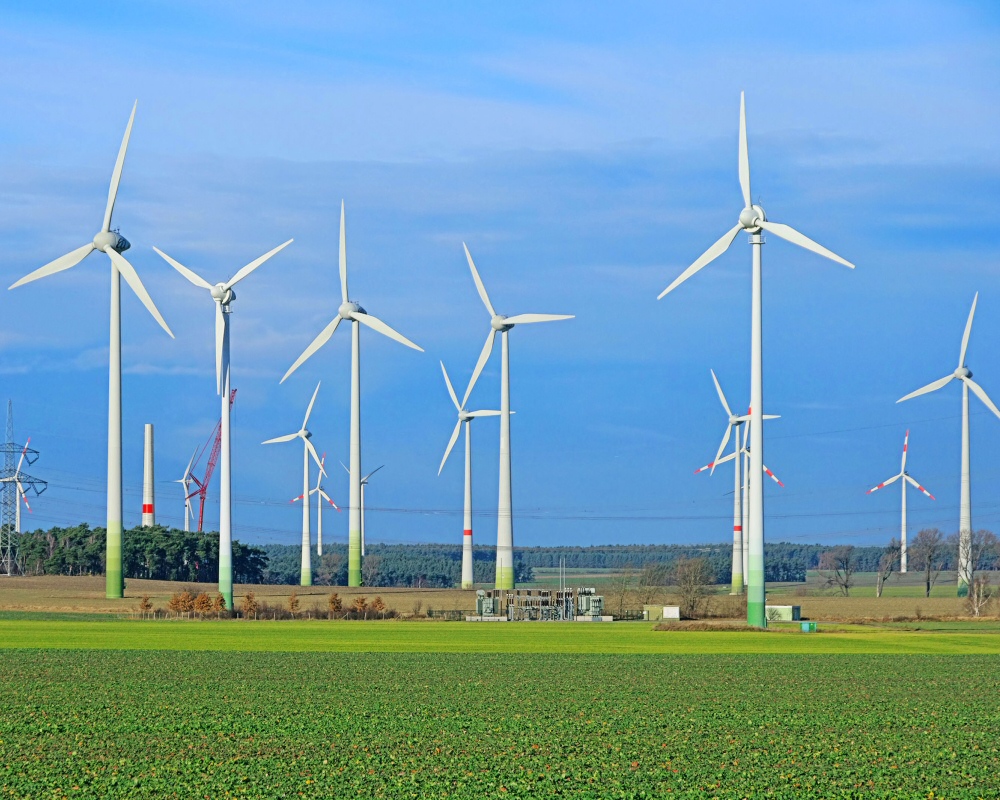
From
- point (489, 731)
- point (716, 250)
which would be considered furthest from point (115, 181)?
point (489, 731)

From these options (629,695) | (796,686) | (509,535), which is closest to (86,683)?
(629,695)

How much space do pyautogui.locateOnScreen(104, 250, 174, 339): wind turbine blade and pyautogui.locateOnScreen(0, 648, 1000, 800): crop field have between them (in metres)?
43.2

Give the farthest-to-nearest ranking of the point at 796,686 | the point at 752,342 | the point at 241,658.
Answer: the point at 752,342, the point at 241,658, the point at 796,686

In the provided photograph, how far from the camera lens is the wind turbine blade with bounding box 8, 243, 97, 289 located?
106 metres

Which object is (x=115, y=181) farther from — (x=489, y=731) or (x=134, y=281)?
(x=489, y=731)

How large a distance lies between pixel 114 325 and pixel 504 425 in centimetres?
3049

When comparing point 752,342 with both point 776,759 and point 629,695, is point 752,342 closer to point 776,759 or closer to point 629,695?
point 629,695

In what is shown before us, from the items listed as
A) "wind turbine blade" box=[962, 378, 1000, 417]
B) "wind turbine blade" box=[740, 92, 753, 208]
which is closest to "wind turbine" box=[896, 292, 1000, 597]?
"wind turbine blade" box=[962, 378, 1000, 417]

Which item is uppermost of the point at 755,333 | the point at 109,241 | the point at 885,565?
the point at 109,241

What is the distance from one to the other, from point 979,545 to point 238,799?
136 meters

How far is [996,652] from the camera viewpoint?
225ft

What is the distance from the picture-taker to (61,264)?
107375mm

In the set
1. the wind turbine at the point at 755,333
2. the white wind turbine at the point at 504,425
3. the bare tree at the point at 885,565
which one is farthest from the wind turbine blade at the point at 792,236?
the bare tree at the point at 885,565

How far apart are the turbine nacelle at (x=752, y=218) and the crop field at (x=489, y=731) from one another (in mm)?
38605
